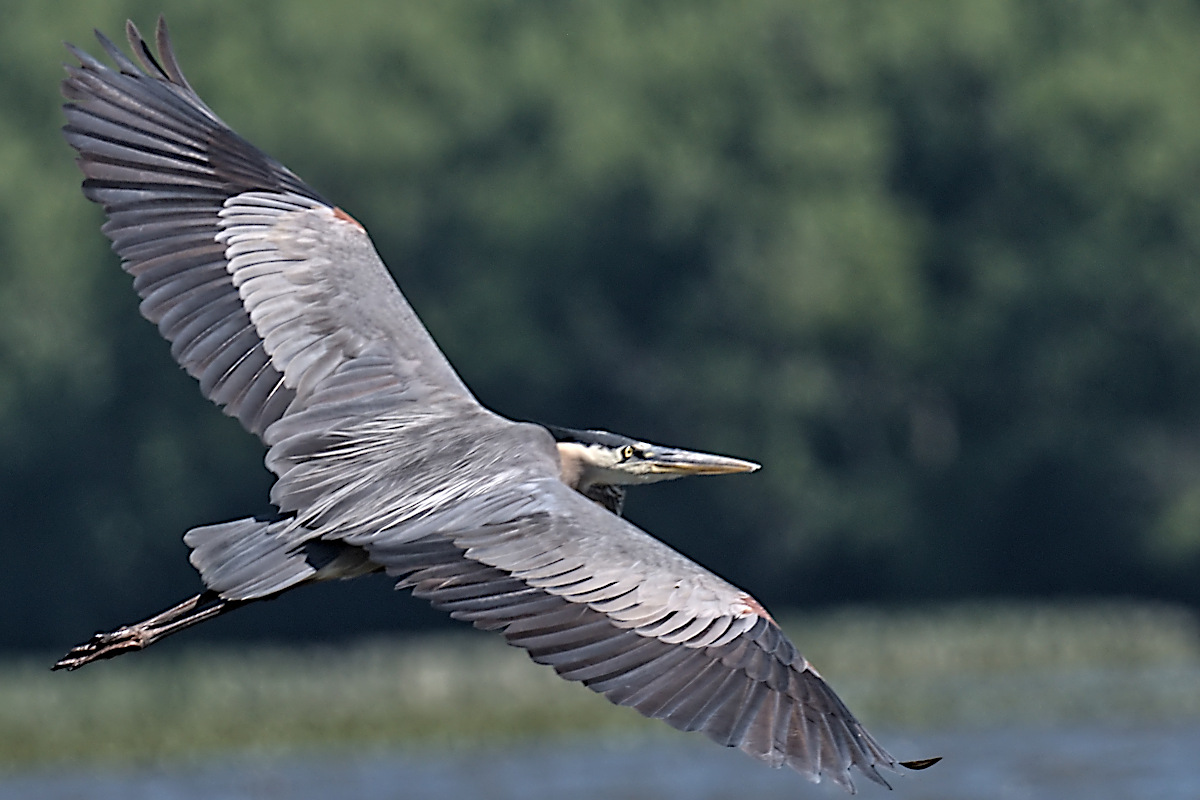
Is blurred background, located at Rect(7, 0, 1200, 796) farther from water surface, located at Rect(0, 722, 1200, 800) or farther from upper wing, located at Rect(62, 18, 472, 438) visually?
upper wing, located at Rect(62, 18, 472, 438)

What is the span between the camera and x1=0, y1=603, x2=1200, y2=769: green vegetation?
2005 cm

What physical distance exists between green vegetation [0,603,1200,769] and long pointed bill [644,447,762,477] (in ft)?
38.6

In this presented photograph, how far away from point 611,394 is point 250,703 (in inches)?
737

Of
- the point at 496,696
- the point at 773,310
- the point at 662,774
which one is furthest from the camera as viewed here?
the point at 773,310

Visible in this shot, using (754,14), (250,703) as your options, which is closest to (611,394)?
(754,14)

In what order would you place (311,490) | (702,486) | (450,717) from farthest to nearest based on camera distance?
(702,486)
(450,717)
(311,490)

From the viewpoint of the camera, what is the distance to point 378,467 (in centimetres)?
736

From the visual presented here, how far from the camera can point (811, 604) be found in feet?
132

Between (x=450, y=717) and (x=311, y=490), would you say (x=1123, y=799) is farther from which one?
(x=311, y=490)

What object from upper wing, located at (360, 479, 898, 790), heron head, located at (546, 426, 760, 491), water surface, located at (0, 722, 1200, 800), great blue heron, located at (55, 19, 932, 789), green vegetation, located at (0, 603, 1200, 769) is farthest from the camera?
green vegetation, located at (0, 603, 1200, 769)

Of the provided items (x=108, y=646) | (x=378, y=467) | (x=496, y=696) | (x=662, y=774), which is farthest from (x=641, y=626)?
(x=496, y=696)

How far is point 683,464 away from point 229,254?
1757mm

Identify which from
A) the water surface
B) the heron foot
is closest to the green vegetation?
the water surface

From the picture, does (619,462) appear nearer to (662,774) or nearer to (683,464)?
(683,464)
